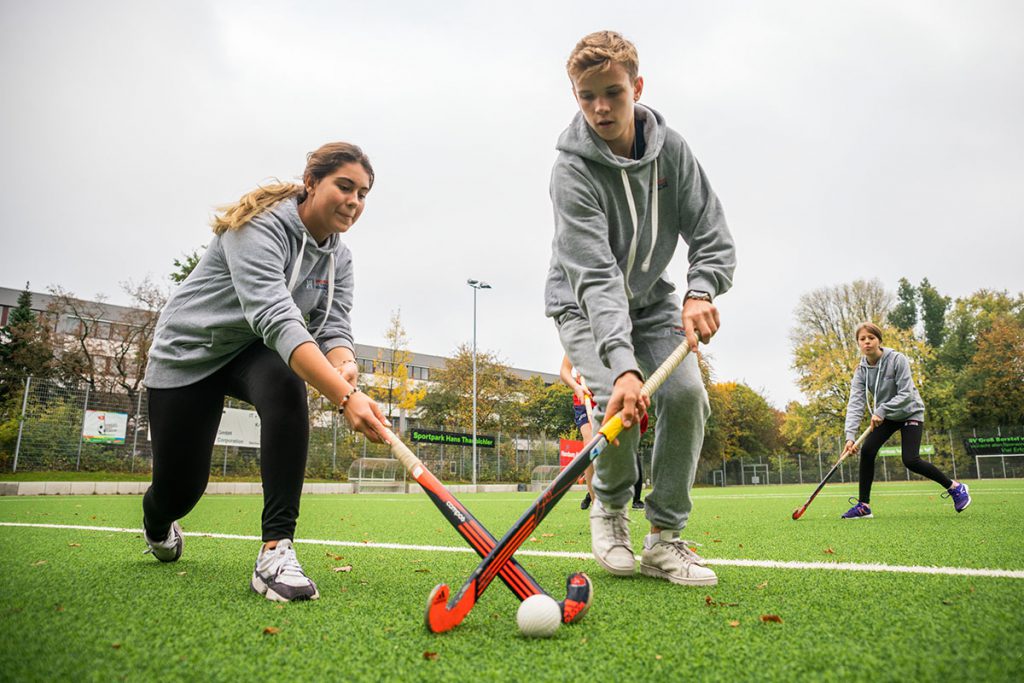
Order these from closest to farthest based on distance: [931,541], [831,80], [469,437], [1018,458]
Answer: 1. [931,541]
2. [831,80]
3. [469,437]
4. [1018,458]

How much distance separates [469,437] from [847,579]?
27.4 metres

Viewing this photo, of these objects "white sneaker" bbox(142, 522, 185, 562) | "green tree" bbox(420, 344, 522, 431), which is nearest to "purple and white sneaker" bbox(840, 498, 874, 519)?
"white sneaker" bbox(142, 522, 185, 562)

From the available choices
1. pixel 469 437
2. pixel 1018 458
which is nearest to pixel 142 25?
pixel 469 437

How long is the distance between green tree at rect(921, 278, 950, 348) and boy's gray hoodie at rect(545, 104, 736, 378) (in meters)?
63.3

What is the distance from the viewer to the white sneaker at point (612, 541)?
3.09 metres

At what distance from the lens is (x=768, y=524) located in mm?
6262

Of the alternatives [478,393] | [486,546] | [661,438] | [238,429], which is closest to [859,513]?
[661,438]

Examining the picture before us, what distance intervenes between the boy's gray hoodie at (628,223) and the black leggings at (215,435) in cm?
145

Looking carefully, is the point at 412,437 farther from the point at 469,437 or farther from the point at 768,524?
the point at 768,524

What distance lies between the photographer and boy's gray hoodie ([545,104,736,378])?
2963mm

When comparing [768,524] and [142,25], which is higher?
[142,25]

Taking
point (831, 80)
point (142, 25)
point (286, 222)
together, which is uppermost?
point (831, 80)

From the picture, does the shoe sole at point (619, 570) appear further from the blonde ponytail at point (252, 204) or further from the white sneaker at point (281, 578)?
the blonde ponytail at point (252, 204)

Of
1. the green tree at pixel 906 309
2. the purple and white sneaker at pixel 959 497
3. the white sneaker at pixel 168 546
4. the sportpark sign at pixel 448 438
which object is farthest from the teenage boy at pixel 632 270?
the green tree at pixel 906 309
